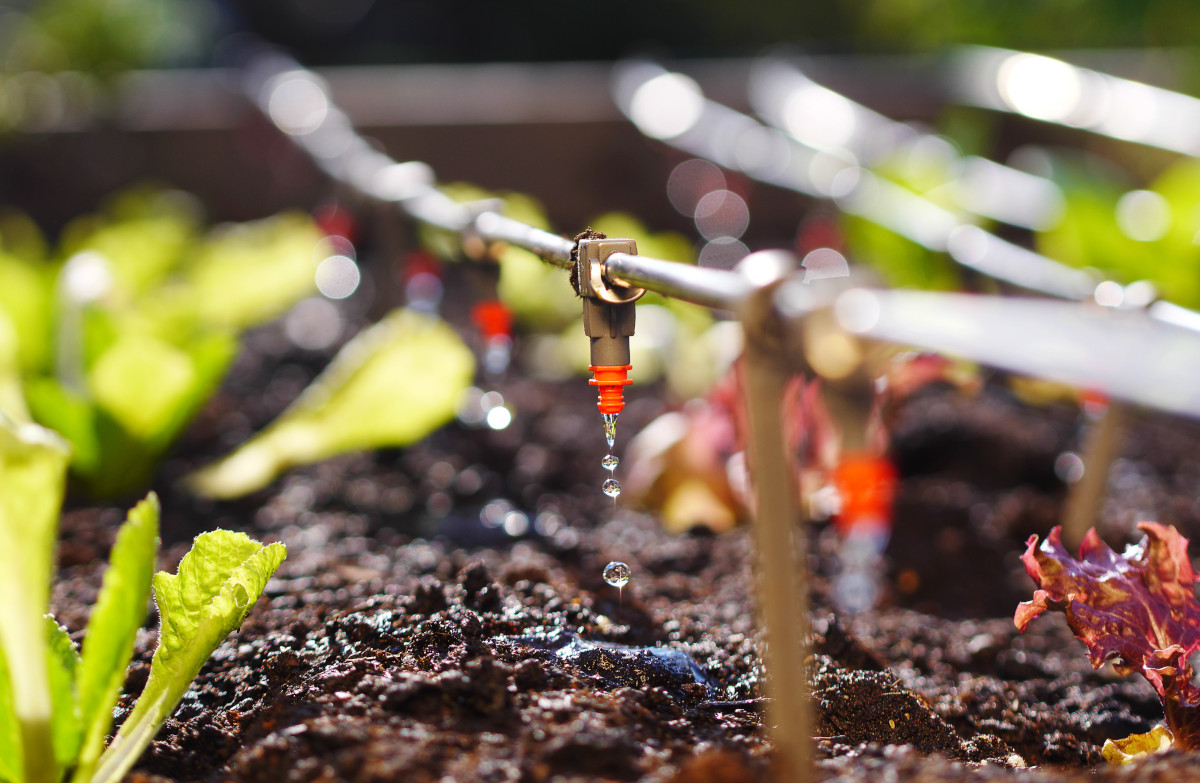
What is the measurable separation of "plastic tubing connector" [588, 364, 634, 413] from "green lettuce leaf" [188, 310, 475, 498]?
62cm

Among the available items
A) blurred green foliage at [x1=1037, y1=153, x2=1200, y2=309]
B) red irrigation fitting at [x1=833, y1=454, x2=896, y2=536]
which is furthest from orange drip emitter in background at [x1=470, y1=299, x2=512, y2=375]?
blurred green foliage at [x1=1037, y1=153, x2=1200, y2=309]

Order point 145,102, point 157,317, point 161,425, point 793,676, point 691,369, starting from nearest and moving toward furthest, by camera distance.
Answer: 1. point 793,676
2. point 161,425
3. point 157,317
4. point 691,369
5. point 145,102

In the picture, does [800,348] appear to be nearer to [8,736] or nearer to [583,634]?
[583,634]

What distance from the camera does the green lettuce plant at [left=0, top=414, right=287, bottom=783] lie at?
598 millimetres

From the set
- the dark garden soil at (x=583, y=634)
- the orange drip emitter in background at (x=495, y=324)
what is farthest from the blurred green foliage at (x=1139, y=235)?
the orange drip emitter in background at (x=495, y=324)

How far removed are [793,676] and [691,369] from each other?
52.8 inches

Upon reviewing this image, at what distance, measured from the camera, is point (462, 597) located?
0.85 m

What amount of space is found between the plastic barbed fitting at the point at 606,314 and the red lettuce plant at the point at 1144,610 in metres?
0.32

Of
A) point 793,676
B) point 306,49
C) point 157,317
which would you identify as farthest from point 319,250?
point 306,49

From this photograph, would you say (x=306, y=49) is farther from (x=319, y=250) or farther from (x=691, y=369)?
(x=691, y=369)

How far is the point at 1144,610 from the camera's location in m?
0.71

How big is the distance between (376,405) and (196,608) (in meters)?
0.59

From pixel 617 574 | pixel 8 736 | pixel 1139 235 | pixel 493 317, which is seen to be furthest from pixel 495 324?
pixel 1139 235

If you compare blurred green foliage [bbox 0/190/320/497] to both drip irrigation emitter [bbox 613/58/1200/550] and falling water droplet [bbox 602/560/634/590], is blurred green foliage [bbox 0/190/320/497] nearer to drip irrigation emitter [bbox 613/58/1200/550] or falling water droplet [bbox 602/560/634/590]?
falling water droplet [bbox 602/560/634/590]
